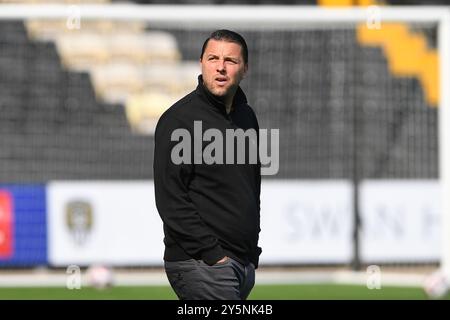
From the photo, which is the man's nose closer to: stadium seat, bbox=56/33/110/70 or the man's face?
the man's face

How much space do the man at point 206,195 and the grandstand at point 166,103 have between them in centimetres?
657

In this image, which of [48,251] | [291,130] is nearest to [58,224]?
[48,251]

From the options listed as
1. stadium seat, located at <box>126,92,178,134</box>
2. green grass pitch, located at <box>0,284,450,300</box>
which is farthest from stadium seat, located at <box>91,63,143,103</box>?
green grass pitch, located at <box>0,284,450,300</box>

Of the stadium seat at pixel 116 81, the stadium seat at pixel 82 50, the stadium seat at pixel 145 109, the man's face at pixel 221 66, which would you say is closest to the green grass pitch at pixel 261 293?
the stadium seat at pixel 145 109

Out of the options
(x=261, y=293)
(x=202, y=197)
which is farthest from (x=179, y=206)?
(x=261, y=293)

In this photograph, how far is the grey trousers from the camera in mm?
3818

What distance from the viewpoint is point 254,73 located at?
10836 mm

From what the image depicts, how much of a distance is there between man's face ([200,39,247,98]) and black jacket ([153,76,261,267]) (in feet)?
0.14

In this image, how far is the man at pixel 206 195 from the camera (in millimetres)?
3791

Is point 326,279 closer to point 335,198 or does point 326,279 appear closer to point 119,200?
point 335,198

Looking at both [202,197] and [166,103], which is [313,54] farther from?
[202,197]

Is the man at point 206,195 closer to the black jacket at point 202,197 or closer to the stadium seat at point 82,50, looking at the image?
the black jacket at point 202,197

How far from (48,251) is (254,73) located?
275cm

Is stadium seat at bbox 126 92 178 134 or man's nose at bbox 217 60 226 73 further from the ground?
stadium seat at bbox 126 92 178 134
